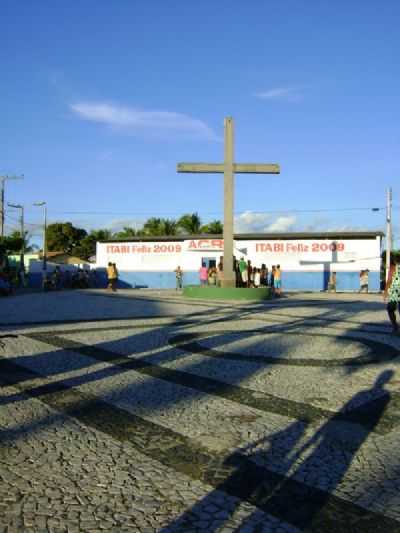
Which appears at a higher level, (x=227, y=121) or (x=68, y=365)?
(x=227, y=121)

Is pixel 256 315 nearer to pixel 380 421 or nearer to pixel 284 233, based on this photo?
pixel 380 421

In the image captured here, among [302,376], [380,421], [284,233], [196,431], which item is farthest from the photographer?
[284,233]

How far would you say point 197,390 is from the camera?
5363mm

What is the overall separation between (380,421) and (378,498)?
5.00ft

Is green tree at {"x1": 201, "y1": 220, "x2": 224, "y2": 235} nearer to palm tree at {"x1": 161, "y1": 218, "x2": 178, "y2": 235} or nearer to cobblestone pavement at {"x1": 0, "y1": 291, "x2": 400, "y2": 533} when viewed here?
palm tree at {"x1": 161, "y1": 218, "x2": 178, "y2": 235}

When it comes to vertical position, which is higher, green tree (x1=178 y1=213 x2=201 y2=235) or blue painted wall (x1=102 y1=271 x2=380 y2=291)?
green tree (x1=178 y1=213 x2=201 y2=235)

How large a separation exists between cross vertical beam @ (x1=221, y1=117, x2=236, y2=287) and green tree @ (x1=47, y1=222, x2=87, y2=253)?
193ft

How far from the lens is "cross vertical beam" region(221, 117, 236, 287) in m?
20.4

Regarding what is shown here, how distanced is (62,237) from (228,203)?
2325 inches

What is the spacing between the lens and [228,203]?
2064cm

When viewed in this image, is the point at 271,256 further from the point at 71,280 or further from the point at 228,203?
the point at 228,203

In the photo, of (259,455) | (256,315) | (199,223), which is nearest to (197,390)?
(259,455)

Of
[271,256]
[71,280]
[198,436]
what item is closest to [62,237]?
[71,280]

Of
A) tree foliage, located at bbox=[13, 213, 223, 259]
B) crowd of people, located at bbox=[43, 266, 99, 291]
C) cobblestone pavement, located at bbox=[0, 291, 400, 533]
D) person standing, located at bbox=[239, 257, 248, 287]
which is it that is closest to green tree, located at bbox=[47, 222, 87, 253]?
tree foliage, located at bbox=[13, 213, 223, 259]
